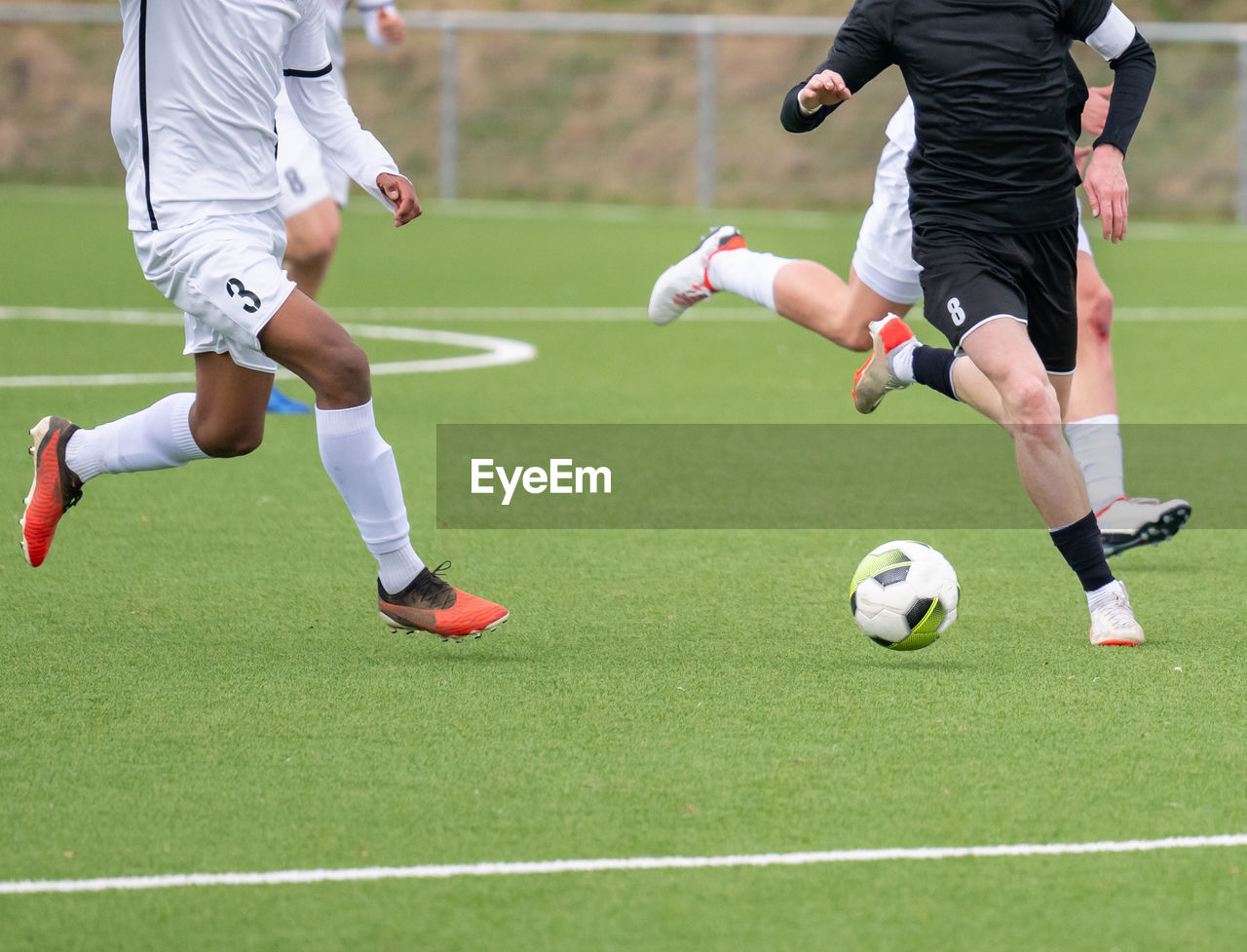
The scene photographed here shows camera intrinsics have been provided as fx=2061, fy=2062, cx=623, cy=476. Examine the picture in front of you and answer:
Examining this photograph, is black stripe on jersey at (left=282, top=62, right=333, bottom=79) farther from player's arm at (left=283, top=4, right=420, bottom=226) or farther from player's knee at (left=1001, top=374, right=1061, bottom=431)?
player's knee at (left=1001, top=374, right=1061, bottom=431)

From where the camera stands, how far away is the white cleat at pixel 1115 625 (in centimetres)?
554

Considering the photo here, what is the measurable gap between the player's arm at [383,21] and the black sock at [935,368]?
4.39 m

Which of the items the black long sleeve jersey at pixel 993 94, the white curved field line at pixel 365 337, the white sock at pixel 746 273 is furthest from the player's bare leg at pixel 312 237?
the black long sleeve jersey at pixel 993 94

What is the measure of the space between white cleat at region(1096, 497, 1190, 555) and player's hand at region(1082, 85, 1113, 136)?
122 centimetres

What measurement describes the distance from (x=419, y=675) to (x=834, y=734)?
117 centimetres

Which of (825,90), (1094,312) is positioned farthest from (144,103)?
(1094,312)

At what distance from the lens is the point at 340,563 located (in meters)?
6.74

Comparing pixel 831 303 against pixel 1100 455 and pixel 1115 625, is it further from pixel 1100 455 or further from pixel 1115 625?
pixel 1115 625

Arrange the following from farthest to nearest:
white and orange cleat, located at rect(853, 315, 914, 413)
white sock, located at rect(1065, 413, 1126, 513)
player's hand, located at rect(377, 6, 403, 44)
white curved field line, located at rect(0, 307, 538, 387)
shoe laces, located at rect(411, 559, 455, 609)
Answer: white curved field line, located at rect(0, 307, 538, 387) < player's hand, located at rect(377, 6, 403, 44) < white sock, located at rect(1065, 413, 1126, 513) < white and orange cleat, located at rect(853, 315, 914, 413) < shoe laces, located at rect(411, 559, 455, 609)

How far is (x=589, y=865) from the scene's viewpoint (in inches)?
149

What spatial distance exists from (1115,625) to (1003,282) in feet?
3.25

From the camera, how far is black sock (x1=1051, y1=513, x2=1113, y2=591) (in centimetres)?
555

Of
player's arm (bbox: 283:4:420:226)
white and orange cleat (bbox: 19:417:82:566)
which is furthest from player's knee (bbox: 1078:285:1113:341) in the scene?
white and orange cleat (bbox: 19:417:82:566)

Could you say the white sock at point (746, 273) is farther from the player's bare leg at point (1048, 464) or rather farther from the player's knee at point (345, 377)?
the player's knee at point (345, 377)
